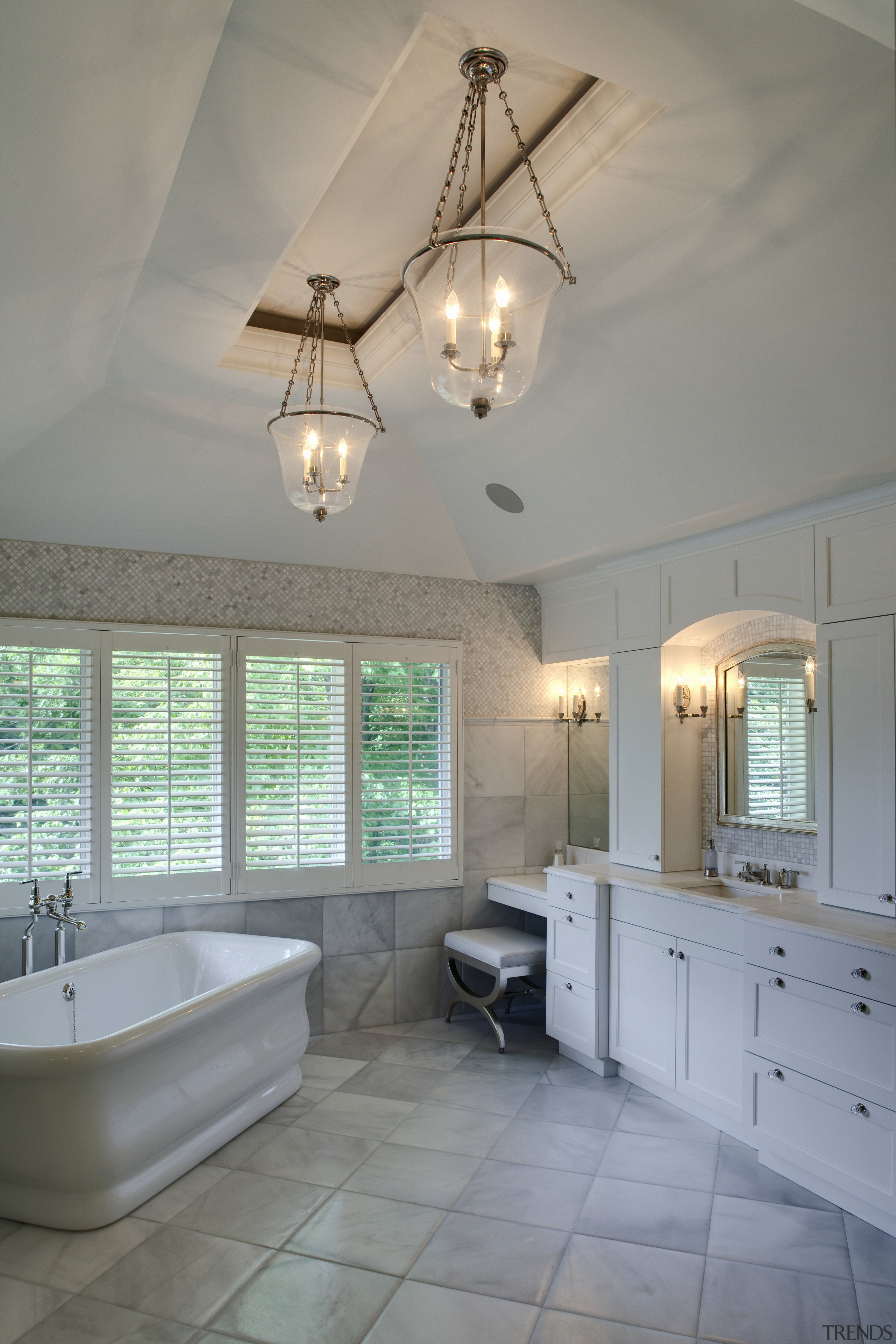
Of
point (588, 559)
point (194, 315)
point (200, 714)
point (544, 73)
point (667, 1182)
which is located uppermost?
point (544, 73)

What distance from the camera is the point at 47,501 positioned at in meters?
3.96

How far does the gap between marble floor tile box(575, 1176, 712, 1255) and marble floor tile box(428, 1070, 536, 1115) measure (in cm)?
70

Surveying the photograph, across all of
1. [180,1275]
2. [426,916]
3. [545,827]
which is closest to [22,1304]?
[180,1275]

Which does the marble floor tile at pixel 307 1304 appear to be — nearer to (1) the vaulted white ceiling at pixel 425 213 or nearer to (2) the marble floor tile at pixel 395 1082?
(2) the marble floor tile at pixel 395 1082

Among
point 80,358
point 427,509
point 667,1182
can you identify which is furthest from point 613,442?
point 667,1182

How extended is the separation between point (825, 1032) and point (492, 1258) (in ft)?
4.25

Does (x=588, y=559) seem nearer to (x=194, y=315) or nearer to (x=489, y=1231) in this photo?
(x=194, y=315)

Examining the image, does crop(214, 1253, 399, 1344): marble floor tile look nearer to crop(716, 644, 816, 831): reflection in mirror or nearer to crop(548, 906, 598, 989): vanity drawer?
crop(548, 906, 598, 989): vanity drawer

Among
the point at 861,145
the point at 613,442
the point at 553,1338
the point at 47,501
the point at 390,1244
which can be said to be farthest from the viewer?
the point at 47,501

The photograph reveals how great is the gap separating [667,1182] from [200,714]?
2.88 meters

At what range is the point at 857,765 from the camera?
313 cm

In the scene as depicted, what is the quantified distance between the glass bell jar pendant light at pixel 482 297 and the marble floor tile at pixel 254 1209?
262 cm

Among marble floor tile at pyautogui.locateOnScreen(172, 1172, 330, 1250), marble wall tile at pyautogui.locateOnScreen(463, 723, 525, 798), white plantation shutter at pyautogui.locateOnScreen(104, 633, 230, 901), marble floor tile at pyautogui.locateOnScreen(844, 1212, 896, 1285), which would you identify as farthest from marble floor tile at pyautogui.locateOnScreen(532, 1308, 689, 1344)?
marble wall tile at pyautogui.locateOnScreen(463, 723, 525, 798)

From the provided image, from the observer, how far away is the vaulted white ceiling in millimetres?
1675
